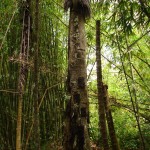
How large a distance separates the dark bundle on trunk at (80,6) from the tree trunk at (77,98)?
0.11 m

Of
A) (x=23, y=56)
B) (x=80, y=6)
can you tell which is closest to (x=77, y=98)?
(x=23, y=56)

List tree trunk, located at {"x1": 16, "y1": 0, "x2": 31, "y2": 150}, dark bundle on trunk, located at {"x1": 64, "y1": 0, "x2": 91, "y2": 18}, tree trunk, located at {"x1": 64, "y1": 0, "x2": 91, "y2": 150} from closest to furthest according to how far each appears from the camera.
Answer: tree trunk, located at {"x1": 64, "y1": 0, "x2": 91, "y2": 150} < tree trunk, located at {"x1": 16, "y1": 0, "x2": 31, "y2": 150} < dark bundle on trunk, located at {"x1": 64, "y1": 0, "x2": 91, "y2": 18}

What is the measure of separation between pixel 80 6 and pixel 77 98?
963 millimetres

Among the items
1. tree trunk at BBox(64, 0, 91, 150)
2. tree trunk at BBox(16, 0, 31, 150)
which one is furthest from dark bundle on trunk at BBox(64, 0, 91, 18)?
tree trunk at BBox(16, 0, 31, 150)

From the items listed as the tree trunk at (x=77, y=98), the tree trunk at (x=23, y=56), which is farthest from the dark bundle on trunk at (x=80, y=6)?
the tree trunk at (x=23, y=56)

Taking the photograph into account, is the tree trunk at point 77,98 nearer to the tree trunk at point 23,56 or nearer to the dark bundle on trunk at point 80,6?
the dark bundle on trunk at point 80,6

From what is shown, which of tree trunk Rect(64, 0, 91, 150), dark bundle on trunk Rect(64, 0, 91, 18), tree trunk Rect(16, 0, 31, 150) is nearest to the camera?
tree trunk Rect(64, 0, 91, 150)

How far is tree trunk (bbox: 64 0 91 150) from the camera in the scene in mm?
2510

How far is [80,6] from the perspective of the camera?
2846 mm

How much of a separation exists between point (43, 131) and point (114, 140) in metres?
0.89

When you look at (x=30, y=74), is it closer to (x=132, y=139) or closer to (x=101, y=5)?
(x=101, y=5)

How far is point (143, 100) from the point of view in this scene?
16.1 feet

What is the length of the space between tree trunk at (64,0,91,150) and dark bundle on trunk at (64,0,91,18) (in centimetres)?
11

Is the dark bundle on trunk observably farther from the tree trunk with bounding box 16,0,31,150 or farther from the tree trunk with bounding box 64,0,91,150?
the tree trunk with bounding box 16,0,31,150
